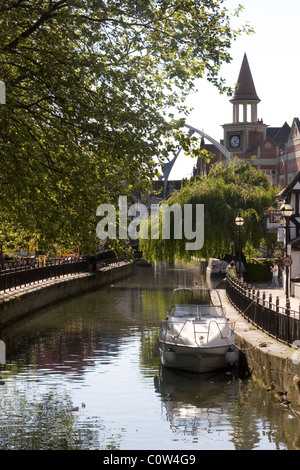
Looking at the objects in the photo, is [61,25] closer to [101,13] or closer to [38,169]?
[101,13]

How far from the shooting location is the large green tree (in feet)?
60.8

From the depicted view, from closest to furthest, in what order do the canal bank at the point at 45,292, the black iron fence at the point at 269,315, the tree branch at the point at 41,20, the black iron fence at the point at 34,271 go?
1. the tree branch at the point at 41,20
2. the black iron fence at the point at 269,315
3. the canal bank at the point at 45,292
4. the black iron fence at the point at 34,271

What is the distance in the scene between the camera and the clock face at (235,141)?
454 ft

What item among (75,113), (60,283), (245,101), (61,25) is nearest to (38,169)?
(75,113)

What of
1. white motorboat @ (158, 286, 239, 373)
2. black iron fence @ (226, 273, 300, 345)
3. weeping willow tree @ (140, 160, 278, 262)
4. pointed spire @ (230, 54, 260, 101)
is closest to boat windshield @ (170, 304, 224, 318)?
white motorboat @ (158, 286, 239, 373)

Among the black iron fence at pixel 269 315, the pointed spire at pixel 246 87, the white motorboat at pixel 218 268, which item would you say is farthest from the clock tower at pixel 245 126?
the black iron fence at pixel 269 315

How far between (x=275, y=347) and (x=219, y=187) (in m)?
34.0

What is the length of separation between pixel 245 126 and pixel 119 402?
395ft

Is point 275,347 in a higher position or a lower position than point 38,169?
lower

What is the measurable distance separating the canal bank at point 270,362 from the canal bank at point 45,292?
39.2 ft

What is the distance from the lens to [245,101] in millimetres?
143000

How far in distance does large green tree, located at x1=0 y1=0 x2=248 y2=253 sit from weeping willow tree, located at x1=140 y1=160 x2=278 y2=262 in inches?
1184

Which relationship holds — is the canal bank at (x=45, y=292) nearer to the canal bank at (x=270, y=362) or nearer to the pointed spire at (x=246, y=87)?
the canal bank at (x=270, y=362)

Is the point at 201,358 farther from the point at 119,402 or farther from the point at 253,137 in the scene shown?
the point at 253,137
